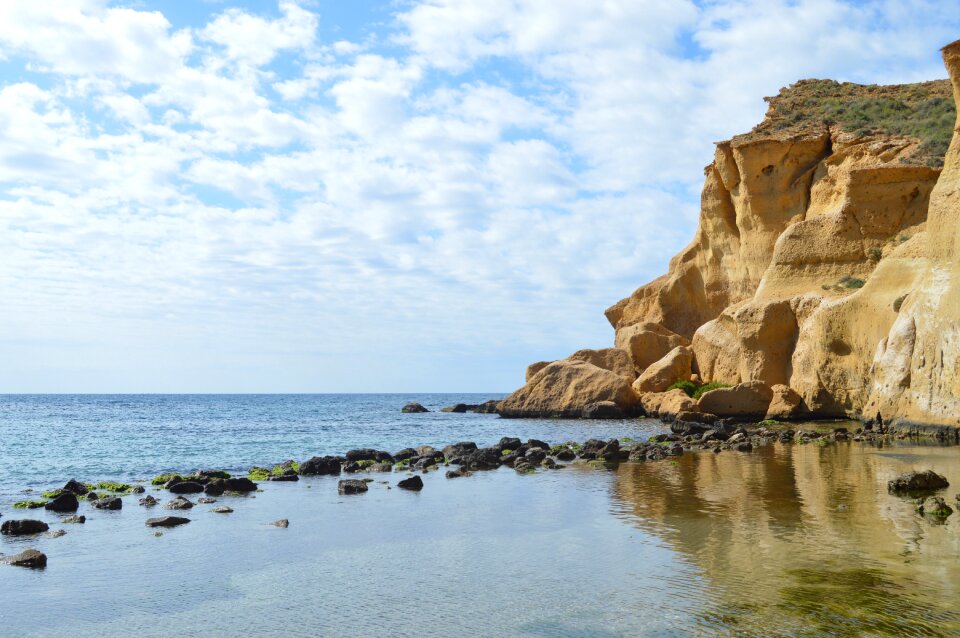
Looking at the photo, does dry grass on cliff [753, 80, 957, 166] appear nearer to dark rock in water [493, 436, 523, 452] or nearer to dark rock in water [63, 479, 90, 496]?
dark rock in water [493, 436, 523, 452]

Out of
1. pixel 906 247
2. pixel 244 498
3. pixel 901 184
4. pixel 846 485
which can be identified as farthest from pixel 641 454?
pixel 901 184

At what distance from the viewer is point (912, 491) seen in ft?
56.3

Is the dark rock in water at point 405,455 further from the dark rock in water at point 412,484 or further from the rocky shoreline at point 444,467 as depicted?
the dark rock in water at point 412,484

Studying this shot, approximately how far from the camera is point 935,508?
14562 mm

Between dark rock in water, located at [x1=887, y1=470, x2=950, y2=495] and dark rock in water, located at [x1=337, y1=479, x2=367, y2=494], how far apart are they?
12.5 meters

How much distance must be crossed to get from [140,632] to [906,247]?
34362 millimetres

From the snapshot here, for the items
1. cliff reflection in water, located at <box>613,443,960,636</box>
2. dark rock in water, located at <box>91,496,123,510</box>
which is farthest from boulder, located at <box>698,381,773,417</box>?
dark rock in water, located at <box>91,496,123,510</box>

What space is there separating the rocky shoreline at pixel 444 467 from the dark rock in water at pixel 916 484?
2cm

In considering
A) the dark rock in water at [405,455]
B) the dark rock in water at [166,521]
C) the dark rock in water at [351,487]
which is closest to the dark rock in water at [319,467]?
the dark rock in water at [405,455]

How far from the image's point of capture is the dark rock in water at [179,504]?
18.5 metres

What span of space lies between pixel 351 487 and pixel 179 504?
4442 millimetres

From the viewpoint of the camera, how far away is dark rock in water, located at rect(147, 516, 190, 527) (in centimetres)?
1647

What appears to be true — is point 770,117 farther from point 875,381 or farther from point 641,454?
point 641,454

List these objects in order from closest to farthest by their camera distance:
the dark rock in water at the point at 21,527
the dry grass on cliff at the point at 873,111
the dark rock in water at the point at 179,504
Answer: the dark rock in water at the point at 21,527
the dark rock in water at the point at 179,504
the dry grass on cliff at the point at 873,111
